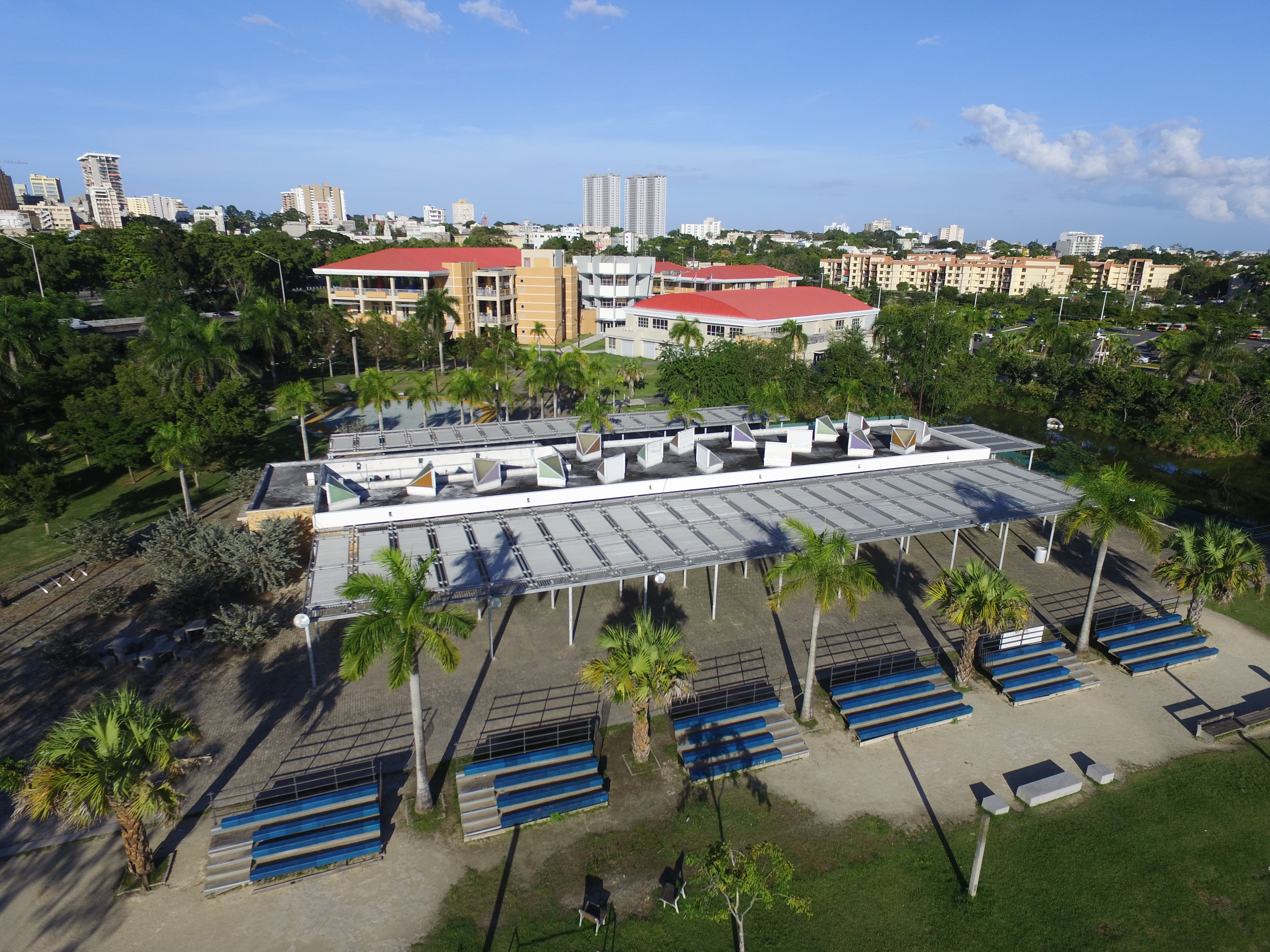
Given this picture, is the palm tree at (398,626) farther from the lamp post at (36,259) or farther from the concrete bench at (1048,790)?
the lamp post at (36,259)

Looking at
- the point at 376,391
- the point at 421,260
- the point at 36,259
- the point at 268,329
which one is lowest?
the point at 376,391

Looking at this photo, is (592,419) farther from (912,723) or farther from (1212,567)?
(1212,567)

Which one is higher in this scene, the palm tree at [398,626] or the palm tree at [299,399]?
the palm tree at [398,626]

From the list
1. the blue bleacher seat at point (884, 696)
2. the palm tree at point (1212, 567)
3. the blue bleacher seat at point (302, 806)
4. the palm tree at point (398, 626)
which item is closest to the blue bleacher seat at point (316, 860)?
the blue bleacher seat at point (302, 806)

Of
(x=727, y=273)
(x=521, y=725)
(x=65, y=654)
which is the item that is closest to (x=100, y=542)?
(x=65, y=654)

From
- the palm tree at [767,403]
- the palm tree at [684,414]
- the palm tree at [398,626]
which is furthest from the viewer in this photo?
the palm tree at [767,403]

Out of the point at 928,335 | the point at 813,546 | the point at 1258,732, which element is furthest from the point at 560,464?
the point at 928,335
